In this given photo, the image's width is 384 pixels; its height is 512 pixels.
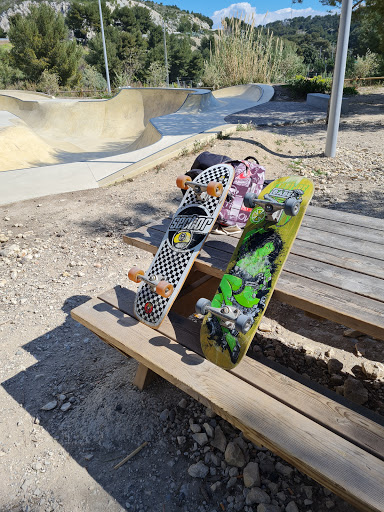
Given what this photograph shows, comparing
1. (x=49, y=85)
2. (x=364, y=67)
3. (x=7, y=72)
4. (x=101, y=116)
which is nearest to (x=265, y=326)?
(x=101, y=116)

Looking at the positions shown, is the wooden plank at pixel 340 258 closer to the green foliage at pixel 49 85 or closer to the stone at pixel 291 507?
the stone at pixel 291 507

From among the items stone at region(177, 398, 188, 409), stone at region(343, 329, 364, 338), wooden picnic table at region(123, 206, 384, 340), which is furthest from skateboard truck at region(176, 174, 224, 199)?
stone at region(343, 329, 364, 338)

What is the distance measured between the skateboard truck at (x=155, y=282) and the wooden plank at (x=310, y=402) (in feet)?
0.65

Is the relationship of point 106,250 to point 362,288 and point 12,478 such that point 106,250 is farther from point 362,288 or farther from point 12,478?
point 362,288

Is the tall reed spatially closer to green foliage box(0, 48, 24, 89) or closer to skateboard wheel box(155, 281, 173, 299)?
skateboard wheel box(155, 281, 173, 299)

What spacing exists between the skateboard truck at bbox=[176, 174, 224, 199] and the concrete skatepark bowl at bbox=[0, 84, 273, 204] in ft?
13.2

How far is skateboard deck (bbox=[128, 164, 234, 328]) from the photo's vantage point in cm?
195

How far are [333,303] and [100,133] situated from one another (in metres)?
13.9

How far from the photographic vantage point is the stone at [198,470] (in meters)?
1.68

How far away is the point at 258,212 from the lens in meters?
2.00

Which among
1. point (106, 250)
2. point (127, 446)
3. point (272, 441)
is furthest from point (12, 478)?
point (106, 250)

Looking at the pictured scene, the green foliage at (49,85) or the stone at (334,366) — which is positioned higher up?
the green foliage at (49,85)

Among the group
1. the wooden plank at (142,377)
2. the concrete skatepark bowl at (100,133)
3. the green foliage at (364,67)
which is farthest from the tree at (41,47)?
the wooden plank at (142,377)

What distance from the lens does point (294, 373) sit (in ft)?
5.81
